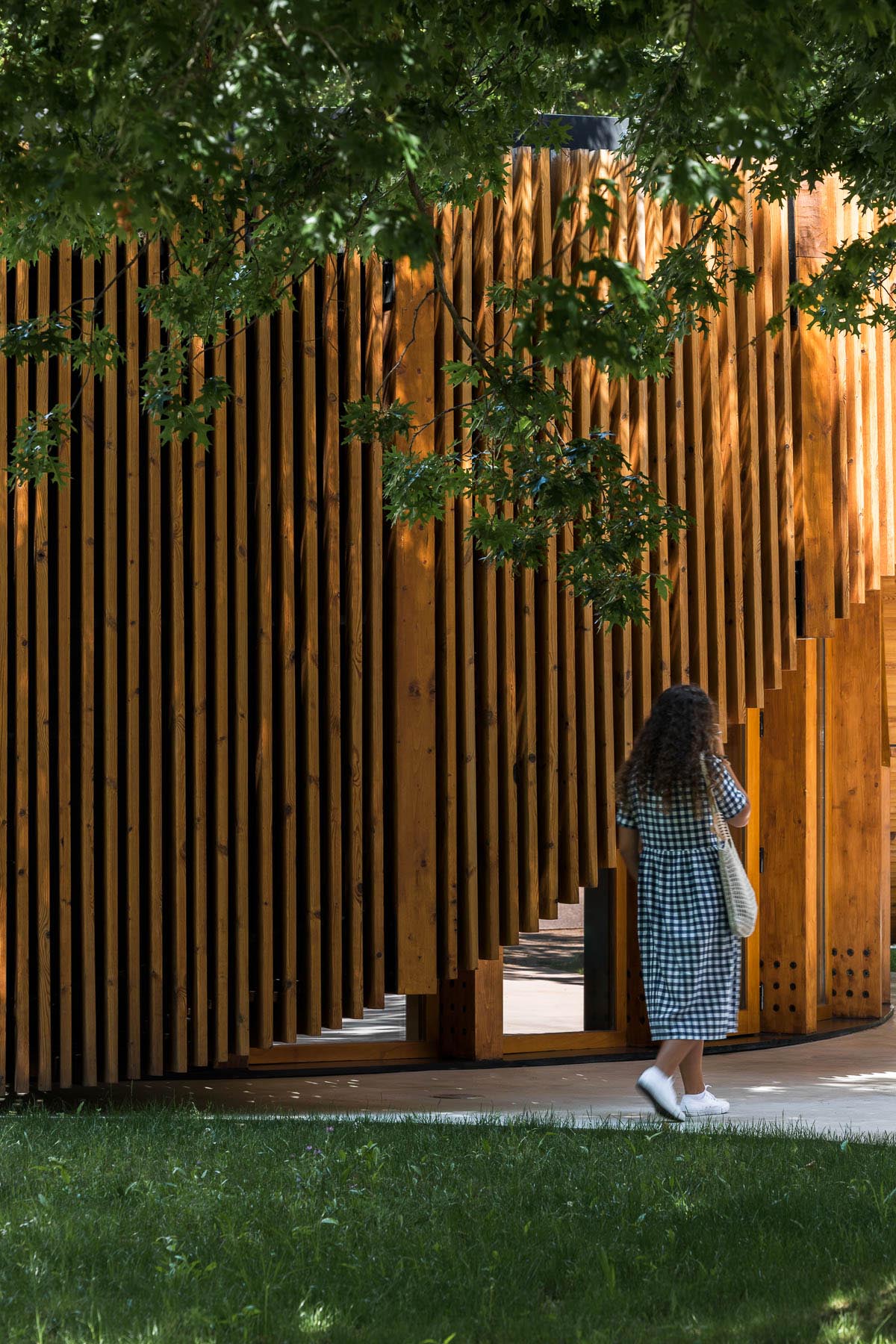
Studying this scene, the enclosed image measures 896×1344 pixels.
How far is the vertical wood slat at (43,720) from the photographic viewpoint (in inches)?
244

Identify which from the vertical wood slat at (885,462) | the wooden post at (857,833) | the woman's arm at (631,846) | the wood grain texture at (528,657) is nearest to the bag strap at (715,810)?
the woman's arm at (631,846)

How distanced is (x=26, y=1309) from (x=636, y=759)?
3.28m

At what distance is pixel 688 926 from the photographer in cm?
591

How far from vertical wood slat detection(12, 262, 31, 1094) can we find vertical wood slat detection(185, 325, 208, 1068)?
0.66m

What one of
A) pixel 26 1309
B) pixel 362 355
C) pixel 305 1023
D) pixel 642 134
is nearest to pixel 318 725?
pixel 305 1023

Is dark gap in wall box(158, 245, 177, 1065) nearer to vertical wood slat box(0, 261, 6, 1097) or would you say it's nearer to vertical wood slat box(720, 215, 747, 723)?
vertical wood slat box(0, 261, 6, 1097)

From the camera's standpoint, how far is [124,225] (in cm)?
324

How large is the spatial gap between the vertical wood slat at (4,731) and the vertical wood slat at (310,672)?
121 centimetres

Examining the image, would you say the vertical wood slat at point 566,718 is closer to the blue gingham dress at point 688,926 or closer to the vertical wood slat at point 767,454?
the vertical wood slat at point 767,454

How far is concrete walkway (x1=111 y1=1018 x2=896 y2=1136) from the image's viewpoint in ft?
21.2

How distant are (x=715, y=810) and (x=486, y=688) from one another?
1.66m

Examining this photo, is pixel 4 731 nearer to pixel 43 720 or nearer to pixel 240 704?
pixel 43 720

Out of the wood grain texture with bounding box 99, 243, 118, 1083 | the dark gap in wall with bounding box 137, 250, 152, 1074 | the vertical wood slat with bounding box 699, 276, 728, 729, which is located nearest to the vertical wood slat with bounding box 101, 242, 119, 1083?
the wood grain texture with bounding box 99, 243, 118, 1083

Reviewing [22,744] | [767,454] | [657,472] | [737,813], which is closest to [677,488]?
[657,472]
